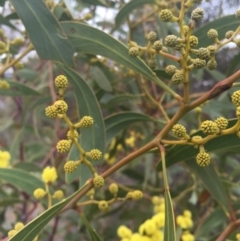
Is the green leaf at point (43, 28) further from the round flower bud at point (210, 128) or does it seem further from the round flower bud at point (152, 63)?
the round flower bud at point (210, 128)

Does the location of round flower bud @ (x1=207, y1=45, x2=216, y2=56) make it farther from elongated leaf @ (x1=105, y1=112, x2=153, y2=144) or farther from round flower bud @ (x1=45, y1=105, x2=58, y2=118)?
elongated leaf @ (x1=105, y1=112, x2=153, y2=144)

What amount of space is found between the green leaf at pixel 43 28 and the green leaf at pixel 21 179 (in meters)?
0.28

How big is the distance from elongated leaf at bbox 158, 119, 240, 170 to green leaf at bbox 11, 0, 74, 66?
31 centimetres

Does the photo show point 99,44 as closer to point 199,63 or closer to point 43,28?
point 43,28

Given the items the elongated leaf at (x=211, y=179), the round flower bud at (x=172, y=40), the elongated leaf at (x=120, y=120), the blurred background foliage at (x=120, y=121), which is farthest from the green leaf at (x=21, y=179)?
the round flower bud at (x=172, y=40)

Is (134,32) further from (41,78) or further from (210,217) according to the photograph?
(210,217)

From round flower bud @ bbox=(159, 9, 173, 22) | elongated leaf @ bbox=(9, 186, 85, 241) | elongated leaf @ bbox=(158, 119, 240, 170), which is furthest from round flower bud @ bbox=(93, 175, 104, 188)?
round flower bud @ bbox=(159, 9, 173, 22)

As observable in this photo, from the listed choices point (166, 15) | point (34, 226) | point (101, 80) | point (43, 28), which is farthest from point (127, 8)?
point (34, 226)

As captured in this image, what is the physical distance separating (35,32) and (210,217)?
0.69 m

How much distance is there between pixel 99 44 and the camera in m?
1.05

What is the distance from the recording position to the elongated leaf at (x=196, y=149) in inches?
37.4

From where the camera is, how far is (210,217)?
4.27ft

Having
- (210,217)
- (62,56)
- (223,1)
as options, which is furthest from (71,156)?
(223,1)

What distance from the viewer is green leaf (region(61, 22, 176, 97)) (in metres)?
1.02
